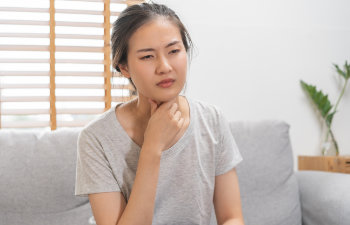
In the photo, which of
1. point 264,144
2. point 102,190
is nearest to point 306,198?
point 264,144

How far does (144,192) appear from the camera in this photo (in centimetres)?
119

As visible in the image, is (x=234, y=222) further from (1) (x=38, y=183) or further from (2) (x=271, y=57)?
(2) (x=271, y=57)

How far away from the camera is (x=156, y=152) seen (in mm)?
1215

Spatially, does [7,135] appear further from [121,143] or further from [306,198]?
[306,198]

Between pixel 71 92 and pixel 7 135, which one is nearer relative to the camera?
pixel 7 135

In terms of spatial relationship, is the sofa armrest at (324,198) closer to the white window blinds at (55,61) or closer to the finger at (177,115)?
the finger at (177,115)

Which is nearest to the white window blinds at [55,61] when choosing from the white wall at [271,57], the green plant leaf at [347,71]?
the white wall at [271,57]

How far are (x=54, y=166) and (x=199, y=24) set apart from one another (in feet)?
5.10

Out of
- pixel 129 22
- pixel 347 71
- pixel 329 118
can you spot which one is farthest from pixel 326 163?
pixel 129 22

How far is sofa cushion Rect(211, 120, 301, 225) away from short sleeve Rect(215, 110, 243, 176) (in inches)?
17.2

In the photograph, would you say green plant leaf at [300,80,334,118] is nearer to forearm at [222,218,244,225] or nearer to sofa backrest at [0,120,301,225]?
sofa backrest at [0,120,301,225]

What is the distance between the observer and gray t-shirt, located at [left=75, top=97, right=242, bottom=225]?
129cm

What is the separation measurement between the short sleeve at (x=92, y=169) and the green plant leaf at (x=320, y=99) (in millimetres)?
2059

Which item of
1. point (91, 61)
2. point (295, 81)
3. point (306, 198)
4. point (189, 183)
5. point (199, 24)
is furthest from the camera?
point (295, 81)
